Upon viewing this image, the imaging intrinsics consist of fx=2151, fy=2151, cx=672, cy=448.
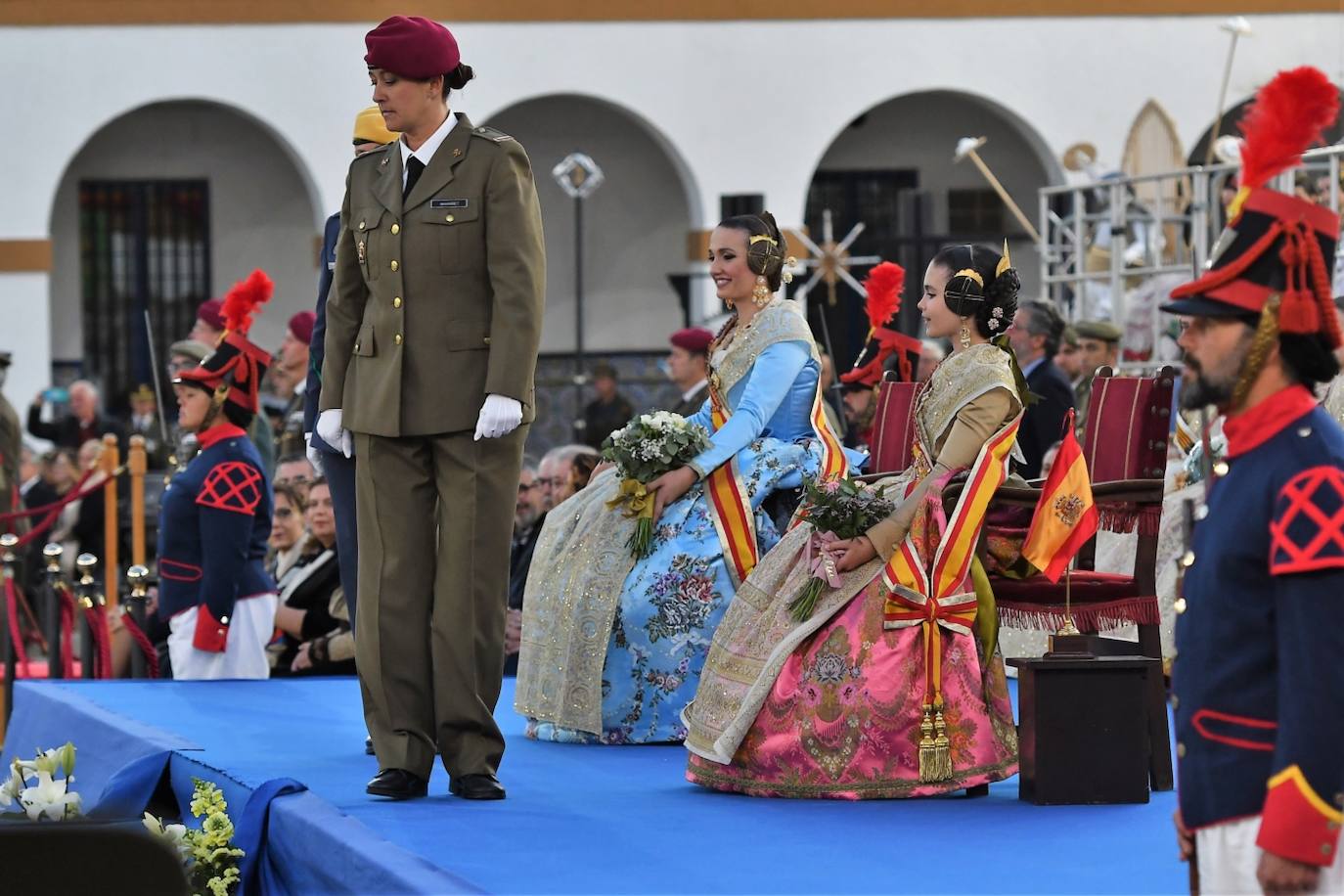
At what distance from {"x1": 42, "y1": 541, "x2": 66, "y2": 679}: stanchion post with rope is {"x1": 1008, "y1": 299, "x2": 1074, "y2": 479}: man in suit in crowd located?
11.9 feet

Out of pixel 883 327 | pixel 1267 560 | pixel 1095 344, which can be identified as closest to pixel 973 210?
pixel 1095 344

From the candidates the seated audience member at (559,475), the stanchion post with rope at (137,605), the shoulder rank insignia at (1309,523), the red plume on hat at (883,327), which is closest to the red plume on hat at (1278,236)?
the shoulder rank insignia at (1309,523)

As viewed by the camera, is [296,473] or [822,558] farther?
[296,473]

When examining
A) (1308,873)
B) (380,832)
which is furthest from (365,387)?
(1308,873)

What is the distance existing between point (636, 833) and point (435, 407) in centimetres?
95

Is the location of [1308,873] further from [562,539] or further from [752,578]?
[562,539]

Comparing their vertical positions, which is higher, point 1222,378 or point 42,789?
point 1222,378

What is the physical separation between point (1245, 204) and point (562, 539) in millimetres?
3158

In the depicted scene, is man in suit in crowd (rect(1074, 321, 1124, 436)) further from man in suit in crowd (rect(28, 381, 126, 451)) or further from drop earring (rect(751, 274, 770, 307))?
man in suit in crowd (rect(28, 381, 126, 451))

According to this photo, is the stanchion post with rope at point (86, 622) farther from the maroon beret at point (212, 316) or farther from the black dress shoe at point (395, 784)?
the black dress shoe at point (395, 784)

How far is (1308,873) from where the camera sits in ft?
8.59

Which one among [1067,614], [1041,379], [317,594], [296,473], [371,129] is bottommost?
[317,594]

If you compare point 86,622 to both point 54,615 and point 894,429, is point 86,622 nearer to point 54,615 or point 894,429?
point 54,615

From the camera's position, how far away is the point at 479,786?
446 cm
